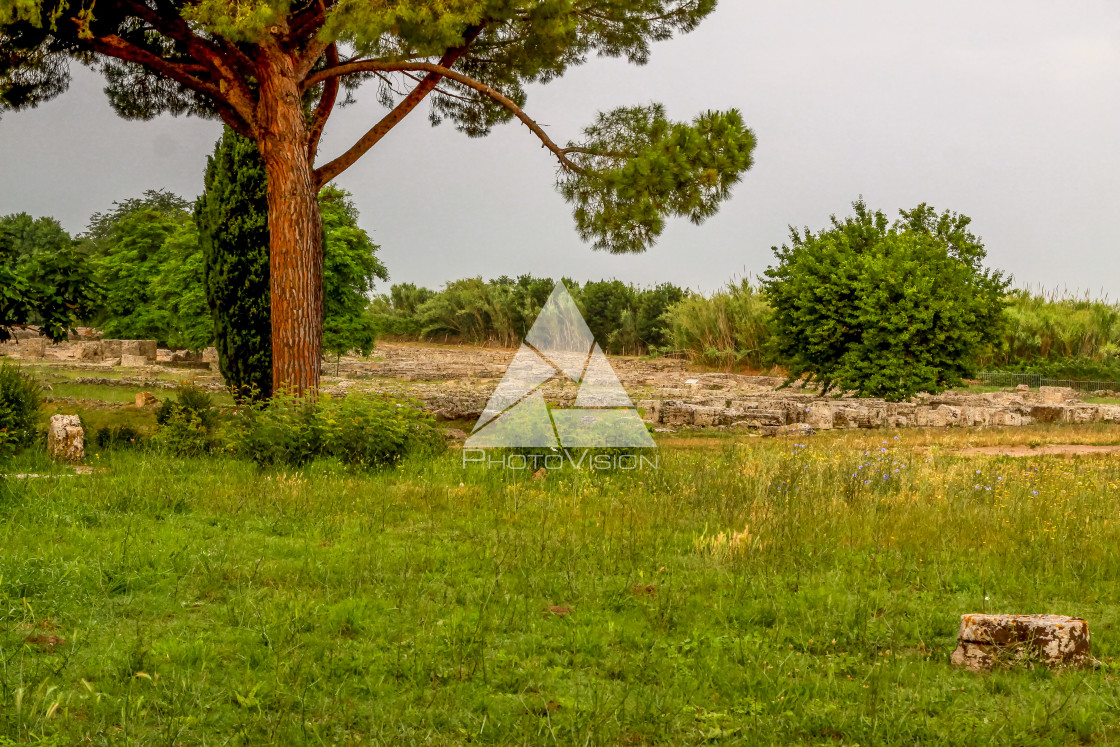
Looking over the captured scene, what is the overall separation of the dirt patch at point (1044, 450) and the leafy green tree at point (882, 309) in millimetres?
5095

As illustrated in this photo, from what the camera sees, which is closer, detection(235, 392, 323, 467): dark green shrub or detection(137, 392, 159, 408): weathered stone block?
detection(235, 392, 323, 467): dark green shrub

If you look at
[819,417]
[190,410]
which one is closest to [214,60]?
[190,410]

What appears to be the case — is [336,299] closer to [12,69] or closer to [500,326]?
[12,69]

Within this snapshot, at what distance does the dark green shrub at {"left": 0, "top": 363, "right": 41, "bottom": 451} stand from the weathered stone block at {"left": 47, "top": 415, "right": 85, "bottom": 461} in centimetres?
39

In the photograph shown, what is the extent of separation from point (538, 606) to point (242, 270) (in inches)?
491

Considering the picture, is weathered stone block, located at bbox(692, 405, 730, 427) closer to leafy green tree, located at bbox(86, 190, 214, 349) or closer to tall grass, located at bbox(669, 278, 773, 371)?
leafy green tree, located at bbox(86, 190, 214, 349)

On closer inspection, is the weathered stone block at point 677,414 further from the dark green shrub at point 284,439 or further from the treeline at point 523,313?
the treeline at point 523,313

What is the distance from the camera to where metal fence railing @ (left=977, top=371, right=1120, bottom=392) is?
29500mm

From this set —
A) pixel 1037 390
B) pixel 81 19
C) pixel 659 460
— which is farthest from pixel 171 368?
pixel 1037 390

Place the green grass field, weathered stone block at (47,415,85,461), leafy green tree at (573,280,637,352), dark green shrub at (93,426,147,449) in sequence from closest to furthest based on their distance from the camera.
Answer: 1. the green grass field
2. weathered stone block at (47,415,85,461)
3. dark green shrub at (93,426,147,449)
4. leafy green tree at (573,280,637,352)

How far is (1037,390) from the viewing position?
90.8 ft

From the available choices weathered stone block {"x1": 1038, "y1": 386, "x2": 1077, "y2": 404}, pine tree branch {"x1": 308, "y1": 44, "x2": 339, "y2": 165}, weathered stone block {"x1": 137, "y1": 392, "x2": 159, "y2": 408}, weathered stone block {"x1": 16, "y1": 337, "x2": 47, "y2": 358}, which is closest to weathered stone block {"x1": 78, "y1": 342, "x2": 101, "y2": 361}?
weathered stone block {"x1": 16, "y1": 337, "x2": 47, "y2": 358}

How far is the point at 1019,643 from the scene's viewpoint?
4.85m

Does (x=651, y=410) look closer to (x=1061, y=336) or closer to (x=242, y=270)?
(x=242, y=270)
